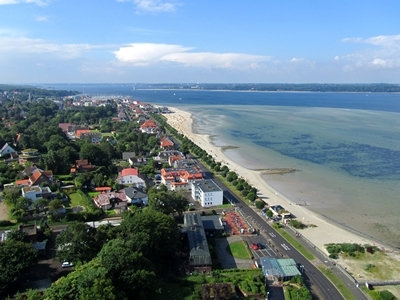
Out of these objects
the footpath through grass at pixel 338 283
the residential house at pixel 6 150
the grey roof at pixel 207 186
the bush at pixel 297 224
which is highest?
the residential house at pixel 6 150

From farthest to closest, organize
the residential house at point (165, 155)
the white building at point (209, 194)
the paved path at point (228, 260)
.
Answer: the residential house at point (165, 155) → the white building at point (209, 194) → the paved path at point (228, 260)

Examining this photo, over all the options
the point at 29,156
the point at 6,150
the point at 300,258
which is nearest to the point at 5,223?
the point at 29,156

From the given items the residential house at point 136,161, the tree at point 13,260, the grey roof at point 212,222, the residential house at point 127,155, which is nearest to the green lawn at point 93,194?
the residential house at point 136,161

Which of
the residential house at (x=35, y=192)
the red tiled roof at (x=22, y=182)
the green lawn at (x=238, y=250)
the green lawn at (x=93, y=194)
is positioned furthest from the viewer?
the red tiled roof at (x=22, y=182)

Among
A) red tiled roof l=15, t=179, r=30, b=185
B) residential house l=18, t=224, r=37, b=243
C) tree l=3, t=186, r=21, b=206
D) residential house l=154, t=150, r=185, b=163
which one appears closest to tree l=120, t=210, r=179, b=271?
residential house l=18, t=224, r=37, b=243

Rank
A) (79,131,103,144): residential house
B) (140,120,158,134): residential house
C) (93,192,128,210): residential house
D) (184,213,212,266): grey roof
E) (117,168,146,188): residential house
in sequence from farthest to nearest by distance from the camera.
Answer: (140,120,158,134): residential house, (79,131,103,144): residential house, (117,168,146,188): residential house, (93,192,128,210): residential house, (184,213,212,266): grey roof

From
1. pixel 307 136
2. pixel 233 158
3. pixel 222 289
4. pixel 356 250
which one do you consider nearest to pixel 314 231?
pixel 356 250

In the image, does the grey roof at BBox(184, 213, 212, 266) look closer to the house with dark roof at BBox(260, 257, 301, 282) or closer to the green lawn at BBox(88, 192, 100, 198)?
the house with dark roof at BBox(260, 257, 301, 282)

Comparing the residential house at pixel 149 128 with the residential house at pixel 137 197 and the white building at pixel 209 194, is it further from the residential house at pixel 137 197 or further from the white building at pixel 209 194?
the white building at pixel 209 194

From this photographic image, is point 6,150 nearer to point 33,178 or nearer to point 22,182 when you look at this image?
point 22,182
